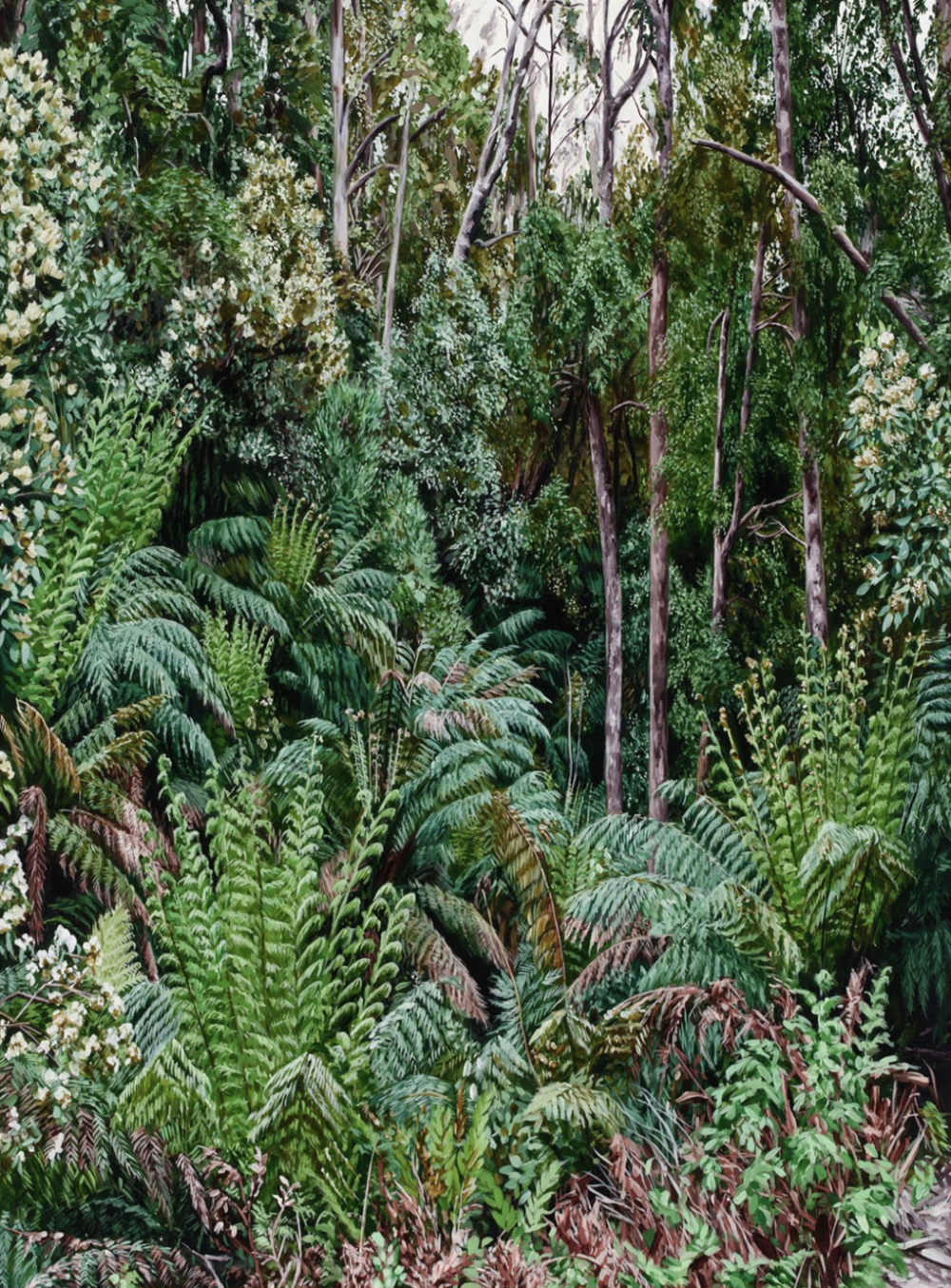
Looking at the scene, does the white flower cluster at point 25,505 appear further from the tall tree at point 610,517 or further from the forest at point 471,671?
the tall tree at point 610,517

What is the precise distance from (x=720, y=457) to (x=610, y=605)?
1.26 m

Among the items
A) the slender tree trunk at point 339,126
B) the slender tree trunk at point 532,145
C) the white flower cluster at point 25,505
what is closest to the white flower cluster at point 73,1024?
the white flower cluster at point 25,505

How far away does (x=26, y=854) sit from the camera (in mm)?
4078

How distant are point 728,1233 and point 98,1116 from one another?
60.4 inches

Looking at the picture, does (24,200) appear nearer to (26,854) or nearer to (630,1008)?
(26,854)

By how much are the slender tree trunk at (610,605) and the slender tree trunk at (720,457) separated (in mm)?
917

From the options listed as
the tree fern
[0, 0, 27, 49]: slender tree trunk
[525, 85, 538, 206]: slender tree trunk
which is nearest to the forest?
the tree fern

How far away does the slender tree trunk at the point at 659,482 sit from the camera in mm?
6016

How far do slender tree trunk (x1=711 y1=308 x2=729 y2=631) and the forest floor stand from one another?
128 inches

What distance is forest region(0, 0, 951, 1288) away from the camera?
109 inches

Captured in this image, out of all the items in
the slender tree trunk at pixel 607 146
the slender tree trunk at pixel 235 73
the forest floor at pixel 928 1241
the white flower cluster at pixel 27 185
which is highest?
the slender tree trunk at pixel 235 73

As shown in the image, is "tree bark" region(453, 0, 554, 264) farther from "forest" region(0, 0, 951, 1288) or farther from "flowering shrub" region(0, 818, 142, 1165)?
"flowering shrub" region(0, 818, 142, 1165)

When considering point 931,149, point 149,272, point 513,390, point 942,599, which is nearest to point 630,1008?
point 942,599

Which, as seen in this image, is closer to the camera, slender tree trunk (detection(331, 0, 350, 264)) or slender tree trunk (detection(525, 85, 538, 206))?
slender tree trunk (detection(331, 0, 350, 264))
